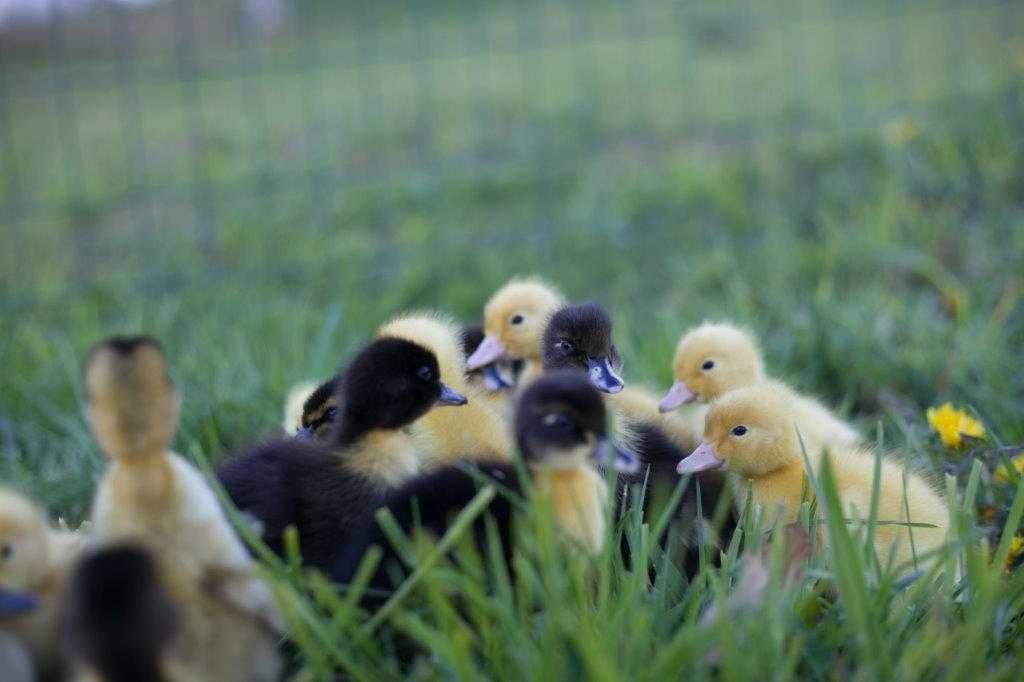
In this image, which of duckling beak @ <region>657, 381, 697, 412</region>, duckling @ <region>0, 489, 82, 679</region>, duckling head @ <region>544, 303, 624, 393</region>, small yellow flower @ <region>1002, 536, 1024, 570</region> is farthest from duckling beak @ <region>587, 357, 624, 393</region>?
duckling @ <region>0, 489, 82, 679</region>

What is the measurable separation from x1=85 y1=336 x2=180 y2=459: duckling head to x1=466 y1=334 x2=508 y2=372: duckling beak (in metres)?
1.34

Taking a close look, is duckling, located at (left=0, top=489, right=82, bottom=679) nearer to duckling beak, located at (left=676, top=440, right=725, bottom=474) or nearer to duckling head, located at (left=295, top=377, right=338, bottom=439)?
duckling head, located at (left=295, top=377, right=338, bottom=439)

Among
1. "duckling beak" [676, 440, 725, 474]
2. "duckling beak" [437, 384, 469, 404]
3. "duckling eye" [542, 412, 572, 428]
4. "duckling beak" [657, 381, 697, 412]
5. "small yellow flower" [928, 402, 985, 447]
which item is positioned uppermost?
"duckling eye" [542, 412, 572, 428]

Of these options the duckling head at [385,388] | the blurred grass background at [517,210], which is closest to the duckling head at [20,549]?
the duckling head at [385,388]

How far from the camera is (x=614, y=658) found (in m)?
1.60

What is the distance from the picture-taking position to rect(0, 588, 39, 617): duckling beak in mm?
1507

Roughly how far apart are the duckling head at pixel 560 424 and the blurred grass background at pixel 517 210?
4.12 feet

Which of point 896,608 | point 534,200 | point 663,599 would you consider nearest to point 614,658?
point 663,599

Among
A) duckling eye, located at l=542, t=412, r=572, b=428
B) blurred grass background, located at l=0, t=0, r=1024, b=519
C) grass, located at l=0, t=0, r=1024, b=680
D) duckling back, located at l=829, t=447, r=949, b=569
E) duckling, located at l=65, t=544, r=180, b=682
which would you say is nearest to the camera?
duckling, located at l=65, t=544, r=180, b=682

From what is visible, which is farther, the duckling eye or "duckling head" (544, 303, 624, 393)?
"duckling head" (544, 303, 624, 393)

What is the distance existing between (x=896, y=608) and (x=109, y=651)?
3.97 ft

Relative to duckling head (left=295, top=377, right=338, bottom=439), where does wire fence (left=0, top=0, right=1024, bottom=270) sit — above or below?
above

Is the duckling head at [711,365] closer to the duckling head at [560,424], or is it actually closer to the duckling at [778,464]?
the duckling at [778,464]

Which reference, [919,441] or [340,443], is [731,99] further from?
[340,443]
